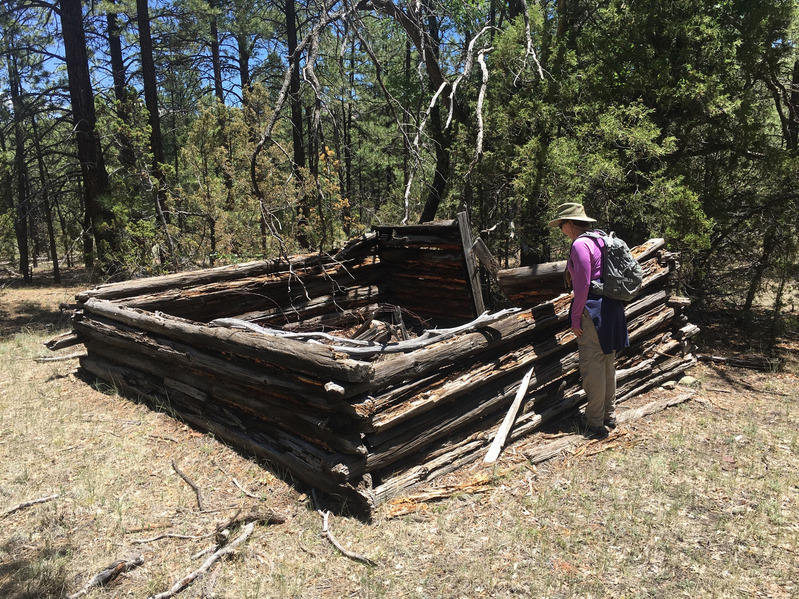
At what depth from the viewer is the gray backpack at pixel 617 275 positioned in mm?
4793

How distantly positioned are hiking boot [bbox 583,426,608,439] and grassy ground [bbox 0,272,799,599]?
10 cm

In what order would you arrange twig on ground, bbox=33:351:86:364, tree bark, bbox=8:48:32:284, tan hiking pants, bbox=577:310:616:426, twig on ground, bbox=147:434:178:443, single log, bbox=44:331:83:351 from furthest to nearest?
tree bark, bbox=8:48:32:284 < twig on ground, bbox=33:351:86:364 < single log, bbox=44:331:83:351 < twig on ground, bbox=147:434:178:443 < tan hiking pants, bbox=577:310:616:426

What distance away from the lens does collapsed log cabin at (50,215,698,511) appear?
3961mm

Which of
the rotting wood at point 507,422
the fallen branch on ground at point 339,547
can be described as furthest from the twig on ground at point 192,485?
the rotting wood at point 507,422

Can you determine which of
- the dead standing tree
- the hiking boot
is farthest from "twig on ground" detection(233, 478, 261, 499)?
the hiking boot

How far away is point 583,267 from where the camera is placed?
4.79 m

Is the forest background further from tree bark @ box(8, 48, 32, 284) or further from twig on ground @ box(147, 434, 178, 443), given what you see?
tree bark @ box(8, 48, 32, 284)

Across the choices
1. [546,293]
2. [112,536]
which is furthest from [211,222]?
[112,536]

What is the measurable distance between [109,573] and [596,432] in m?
4.23

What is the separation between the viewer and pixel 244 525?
12.4ft

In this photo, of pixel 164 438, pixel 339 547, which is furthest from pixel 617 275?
pixel 164 438

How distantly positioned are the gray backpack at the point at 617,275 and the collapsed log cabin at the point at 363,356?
60cm

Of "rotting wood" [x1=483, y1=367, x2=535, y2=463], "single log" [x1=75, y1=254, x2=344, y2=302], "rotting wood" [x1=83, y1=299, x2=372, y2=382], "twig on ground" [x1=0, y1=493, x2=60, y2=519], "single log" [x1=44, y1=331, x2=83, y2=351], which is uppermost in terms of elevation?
"single log" [x1=75, y1=254, x2=344, y2=302]

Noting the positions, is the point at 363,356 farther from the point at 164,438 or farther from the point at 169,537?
the point at 164,438
